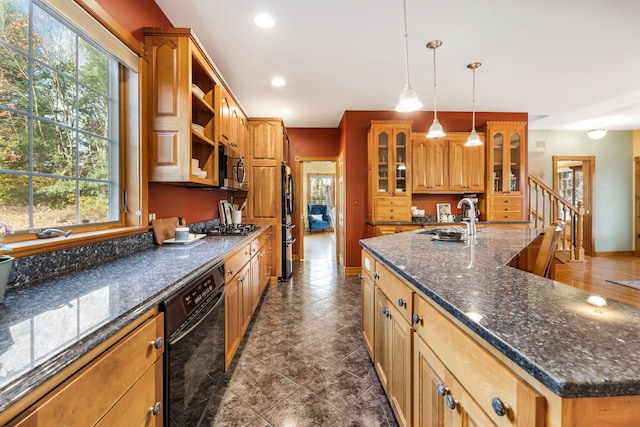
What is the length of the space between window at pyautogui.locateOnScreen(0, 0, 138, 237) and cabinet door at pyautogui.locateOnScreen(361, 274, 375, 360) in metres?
1.81

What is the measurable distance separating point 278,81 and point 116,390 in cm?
362

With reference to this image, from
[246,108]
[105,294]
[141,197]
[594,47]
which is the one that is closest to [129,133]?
[141,197]

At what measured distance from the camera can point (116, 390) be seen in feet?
2.63

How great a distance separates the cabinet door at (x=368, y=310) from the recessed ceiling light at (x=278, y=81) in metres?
2.75

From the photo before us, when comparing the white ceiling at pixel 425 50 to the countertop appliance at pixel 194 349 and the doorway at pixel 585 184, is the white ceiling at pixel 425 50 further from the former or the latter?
the countertop appliance at pixel 194 349

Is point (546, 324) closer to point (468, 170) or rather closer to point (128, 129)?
point (128, 129)

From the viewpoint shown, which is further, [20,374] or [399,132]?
[399,132]

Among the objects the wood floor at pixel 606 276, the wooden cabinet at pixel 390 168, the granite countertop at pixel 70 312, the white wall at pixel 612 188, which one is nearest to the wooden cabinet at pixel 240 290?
the granite countertop at pixel 70 312

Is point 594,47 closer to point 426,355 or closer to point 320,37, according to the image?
point 320,37

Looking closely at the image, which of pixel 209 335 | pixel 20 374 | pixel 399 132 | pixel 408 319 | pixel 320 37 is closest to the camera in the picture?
pixel 20 374

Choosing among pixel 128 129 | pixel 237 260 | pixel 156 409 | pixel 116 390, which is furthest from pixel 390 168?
pixel 116 390

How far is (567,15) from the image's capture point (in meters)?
2.43

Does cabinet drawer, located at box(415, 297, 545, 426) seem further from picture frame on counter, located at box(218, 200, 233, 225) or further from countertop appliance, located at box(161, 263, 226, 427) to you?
picture frame on counter, located at box(218, 200, 233, 225)

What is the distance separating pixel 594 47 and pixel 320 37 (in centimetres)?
284
